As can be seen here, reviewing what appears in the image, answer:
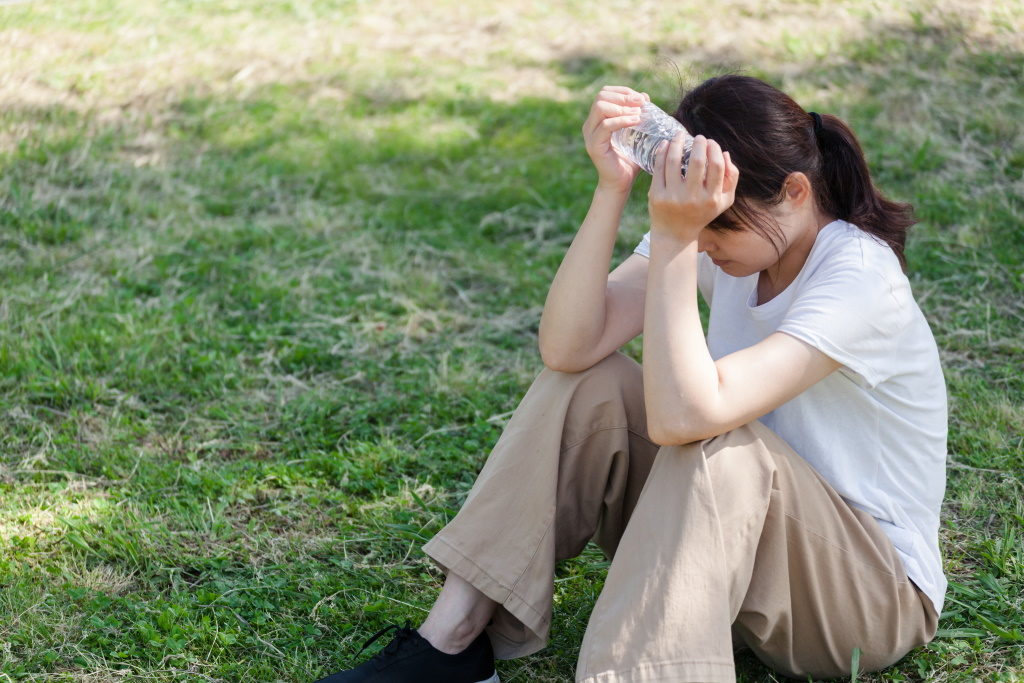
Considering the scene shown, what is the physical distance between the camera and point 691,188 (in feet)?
6.28

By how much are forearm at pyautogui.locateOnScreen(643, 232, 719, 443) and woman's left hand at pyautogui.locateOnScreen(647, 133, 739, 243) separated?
0.12 ft

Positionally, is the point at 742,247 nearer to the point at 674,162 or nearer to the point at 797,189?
the point at 797,189

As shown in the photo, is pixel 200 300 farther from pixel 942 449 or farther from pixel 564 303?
pixel 942 449

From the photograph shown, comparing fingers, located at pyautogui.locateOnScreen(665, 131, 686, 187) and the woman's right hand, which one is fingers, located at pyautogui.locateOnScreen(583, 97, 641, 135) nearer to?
the woman's right hand

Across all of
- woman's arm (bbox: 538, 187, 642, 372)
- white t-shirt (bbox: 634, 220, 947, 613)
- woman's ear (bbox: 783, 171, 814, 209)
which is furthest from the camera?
A: woman's arm (bbox: 538, 187, 642, 372)

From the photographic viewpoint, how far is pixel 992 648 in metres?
2.35

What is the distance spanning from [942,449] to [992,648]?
0.50 m

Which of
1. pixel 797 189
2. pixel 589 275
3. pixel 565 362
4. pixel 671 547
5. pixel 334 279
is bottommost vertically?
pixel 334 279

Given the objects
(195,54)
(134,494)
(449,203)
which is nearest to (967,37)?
(449,203)

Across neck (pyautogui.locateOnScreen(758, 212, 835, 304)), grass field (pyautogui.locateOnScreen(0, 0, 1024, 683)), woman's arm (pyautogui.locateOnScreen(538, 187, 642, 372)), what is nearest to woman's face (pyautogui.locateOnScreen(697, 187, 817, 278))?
neck (pyautogui.locateOnScreen(758, 212, 835, 304))

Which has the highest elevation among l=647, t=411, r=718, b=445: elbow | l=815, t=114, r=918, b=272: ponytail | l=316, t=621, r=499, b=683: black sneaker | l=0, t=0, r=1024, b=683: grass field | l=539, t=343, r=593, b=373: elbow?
l=815, t=114, r=918, b=272: ponytail

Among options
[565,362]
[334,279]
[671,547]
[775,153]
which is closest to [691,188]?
[775,153]

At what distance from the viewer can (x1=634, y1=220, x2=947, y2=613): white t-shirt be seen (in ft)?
6.48

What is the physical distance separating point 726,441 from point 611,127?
2.42 feet
